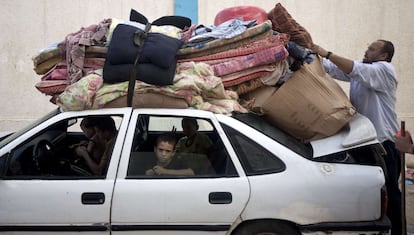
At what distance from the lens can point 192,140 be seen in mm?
3084

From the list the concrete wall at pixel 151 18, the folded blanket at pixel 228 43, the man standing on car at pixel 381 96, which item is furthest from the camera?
the concrete wall at pixel 151 18

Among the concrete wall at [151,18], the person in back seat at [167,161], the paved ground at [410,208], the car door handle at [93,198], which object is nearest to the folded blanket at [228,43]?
the person in back seat at [167,161]

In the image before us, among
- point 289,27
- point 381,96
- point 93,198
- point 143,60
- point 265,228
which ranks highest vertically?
point 289,27

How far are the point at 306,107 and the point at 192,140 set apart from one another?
84cm

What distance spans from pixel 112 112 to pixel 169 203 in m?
0.72

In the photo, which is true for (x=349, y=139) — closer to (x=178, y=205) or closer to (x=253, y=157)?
(x=253, y=157)

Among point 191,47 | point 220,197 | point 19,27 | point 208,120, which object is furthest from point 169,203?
point 19,27

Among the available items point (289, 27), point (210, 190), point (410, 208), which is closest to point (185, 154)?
point (210, 190)

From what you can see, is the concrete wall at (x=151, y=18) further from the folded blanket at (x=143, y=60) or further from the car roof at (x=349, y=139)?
the car roof at (x=349, y=139)

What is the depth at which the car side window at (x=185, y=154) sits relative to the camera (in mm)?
2777

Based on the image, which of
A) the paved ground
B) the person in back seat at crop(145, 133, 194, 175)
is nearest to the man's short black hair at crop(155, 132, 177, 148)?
the person in back seat at crop(145, 133, 194, 175)

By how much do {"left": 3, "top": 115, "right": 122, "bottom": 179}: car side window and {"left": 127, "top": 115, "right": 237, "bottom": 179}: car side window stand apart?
19 centimetres

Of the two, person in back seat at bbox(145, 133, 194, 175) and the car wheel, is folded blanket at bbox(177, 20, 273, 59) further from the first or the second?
the car wheel

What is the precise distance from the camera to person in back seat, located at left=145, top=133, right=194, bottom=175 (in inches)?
110
